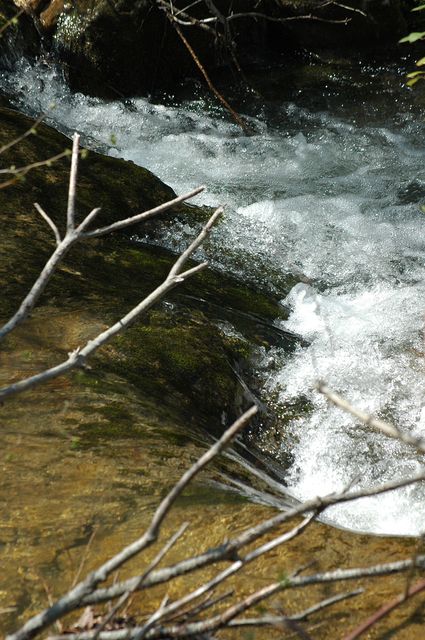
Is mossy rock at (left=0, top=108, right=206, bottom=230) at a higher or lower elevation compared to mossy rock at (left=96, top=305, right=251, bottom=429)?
higher

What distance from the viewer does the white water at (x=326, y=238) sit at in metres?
3.69

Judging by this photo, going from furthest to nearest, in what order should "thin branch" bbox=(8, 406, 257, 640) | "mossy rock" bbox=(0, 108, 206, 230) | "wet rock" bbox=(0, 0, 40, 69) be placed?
"wet rock" bbox=(0, 0, 40, 69), "mossy rock" bbox=(0, 108, 206, 230), "thin branch" bbox=(8, 406, 257, 640)

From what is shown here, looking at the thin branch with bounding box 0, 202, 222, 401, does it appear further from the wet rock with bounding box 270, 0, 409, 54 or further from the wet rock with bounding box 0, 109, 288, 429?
the wet rock with bounding box 270, 0, 409, 54

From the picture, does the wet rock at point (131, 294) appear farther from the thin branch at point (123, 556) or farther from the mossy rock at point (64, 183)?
the thin branch at point (123, 556)

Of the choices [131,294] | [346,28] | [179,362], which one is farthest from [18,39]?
[179,362]

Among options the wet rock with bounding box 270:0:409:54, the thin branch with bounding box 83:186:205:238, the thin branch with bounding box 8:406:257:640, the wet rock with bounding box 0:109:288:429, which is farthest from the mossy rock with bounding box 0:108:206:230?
the wet rock with bounding box 270:0:409:54

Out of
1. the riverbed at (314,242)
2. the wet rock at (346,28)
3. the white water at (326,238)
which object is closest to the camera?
the riverbed at (314,242)

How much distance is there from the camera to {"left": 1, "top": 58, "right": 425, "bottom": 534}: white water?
3689mm

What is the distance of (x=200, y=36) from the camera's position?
8914mm

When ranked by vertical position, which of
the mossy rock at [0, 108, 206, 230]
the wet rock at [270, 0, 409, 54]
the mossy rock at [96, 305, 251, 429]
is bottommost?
the mossy rock at [96, 305, 251, 429]

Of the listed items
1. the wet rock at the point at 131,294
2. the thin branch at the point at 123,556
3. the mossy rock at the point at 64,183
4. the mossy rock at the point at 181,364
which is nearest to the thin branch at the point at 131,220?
the thin branch at the point at 123,556

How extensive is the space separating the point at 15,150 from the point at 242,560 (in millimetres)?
4139

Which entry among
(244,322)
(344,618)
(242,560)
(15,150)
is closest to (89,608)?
(242,560)

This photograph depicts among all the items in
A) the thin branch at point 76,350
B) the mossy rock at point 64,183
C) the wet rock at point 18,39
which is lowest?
the thin branch at point 76,350
